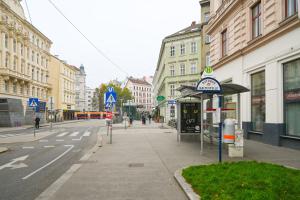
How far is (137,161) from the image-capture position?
10.1 m

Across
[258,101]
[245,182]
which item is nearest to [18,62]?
[258,101]

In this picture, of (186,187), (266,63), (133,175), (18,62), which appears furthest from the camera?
(18,62)

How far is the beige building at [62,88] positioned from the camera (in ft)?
227

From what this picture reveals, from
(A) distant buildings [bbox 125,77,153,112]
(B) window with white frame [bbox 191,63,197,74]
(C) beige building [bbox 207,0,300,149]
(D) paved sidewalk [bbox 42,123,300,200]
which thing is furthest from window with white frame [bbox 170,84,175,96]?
(A) distant buildings [bbox 125,77,153,112]

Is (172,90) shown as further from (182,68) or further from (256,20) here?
(256,20)

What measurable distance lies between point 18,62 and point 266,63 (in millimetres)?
42578

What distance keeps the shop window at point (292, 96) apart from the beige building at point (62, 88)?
182 feet

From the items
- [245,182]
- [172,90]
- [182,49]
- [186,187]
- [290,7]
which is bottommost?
[186,187]

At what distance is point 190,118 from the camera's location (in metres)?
17.3

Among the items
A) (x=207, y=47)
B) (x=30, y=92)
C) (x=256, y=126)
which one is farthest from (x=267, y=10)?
(x=30, y=92)

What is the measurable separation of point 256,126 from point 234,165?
9386mm

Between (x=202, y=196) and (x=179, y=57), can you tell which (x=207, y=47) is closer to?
(x=179, y=57)

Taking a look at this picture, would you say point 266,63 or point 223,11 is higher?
point 223,11

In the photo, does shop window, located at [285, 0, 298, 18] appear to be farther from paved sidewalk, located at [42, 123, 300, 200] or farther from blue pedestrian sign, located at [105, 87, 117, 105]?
blue pedestrian sign, located at [105, 87, 117, 105]
